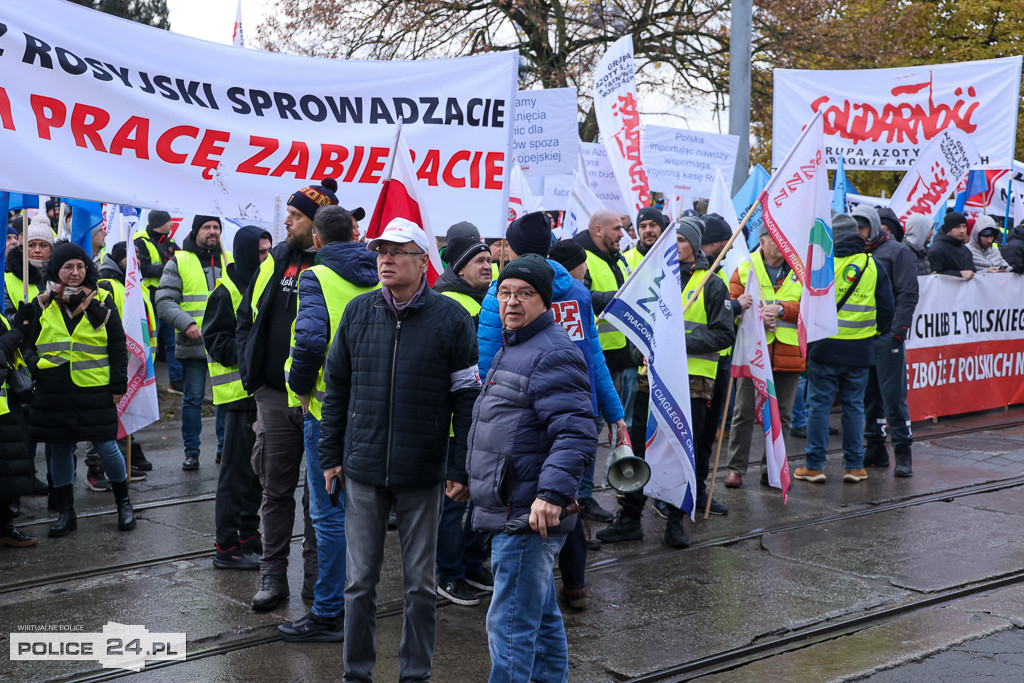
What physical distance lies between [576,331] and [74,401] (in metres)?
3.56

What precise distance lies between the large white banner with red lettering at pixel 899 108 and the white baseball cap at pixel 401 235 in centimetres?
757

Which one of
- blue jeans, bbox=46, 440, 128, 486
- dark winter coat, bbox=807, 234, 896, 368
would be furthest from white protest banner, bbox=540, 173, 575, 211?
blue jeans, bbox=46, 440, 128, 486

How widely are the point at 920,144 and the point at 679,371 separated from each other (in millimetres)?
6396

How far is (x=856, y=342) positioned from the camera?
869cm

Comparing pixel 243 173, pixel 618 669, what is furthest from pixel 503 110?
pixel 618 669

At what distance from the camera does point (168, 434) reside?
35.3 ft

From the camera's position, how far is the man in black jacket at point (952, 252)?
11633mm

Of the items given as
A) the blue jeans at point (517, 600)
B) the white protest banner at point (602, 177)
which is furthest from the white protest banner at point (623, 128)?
the blue jeans at point (517, 600)

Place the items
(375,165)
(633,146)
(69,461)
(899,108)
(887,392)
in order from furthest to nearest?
(899,108), (633,146), (887,392), (69,461), (375,165)

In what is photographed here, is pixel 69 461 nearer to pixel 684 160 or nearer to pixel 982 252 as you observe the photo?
pixel 684 160

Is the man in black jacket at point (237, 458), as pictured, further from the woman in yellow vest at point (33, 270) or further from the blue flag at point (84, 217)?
the blue flag at point (84, 217)

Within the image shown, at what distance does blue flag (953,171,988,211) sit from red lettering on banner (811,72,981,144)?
2698mm

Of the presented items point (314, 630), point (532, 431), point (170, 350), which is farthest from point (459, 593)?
point (170, 350)

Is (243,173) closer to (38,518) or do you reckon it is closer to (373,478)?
(373,478)
